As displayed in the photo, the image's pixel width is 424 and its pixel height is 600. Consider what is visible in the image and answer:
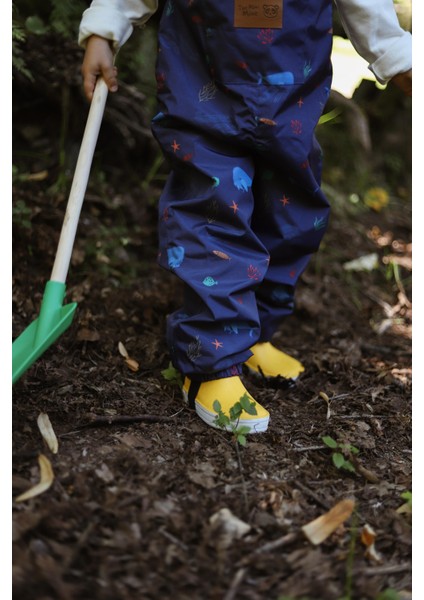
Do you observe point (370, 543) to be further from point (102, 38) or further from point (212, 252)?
point (102, 38)

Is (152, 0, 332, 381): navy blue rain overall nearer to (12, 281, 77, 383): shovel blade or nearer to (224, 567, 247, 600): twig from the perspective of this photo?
(12, 281, 77, 383): shovel blade

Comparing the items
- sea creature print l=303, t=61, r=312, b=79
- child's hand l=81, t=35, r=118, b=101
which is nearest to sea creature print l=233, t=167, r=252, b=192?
sea creature print l=303, t=61, r=312, b=79

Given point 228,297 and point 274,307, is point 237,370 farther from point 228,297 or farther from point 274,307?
point 274,307

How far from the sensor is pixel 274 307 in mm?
2355

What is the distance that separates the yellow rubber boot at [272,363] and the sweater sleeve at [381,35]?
1.01 metres

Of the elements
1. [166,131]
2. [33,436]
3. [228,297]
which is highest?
[166,131]

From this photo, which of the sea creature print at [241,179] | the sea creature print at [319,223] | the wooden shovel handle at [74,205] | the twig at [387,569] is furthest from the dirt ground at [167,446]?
the sea creature print at [241,179]

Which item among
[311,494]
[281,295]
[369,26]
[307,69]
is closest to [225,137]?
[307,69]

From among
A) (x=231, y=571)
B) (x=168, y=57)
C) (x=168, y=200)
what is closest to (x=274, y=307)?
(x=168, y=200)

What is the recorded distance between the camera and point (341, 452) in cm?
181

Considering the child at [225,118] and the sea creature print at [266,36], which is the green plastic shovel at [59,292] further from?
the sea creature print at [266,36]

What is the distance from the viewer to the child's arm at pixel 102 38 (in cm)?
186

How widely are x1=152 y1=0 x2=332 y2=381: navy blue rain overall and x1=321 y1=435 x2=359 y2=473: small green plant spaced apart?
1.25 ft

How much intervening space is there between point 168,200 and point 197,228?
0.18 m
